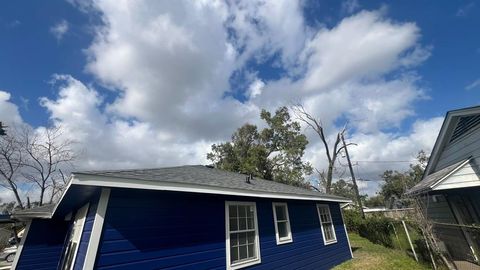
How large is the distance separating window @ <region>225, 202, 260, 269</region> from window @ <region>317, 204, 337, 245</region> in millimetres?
4082

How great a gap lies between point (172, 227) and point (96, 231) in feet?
4.54

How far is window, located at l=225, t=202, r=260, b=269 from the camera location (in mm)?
5721

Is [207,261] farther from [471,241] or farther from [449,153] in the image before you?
[449,153]

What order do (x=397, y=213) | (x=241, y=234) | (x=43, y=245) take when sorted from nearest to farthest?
(x=241, y=234) < (x=43, y=245) < (x=397, y=213)

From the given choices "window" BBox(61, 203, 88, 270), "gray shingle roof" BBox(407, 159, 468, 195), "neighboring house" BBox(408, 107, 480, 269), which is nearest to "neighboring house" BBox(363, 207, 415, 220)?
"neighboring house" BBox(408, 107, 480, 269)

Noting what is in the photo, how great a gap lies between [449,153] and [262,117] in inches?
849

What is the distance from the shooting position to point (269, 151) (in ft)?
93.3

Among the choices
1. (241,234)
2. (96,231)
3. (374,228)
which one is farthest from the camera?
(374,228)

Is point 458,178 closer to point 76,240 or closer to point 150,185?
point 150,185

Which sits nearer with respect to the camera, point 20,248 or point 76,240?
point 76,240

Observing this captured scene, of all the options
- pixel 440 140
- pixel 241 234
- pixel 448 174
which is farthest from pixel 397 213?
pixel 241 234

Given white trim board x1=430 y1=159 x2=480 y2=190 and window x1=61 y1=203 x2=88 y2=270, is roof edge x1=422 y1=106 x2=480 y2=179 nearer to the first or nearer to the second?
white trim board x1=430 y1=159 x2=480 y2=190

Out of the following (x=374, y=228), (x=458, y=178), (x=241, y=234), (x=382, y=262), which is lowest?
(x=382, y=262)

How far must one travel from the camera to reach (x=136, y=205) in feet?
14.4
